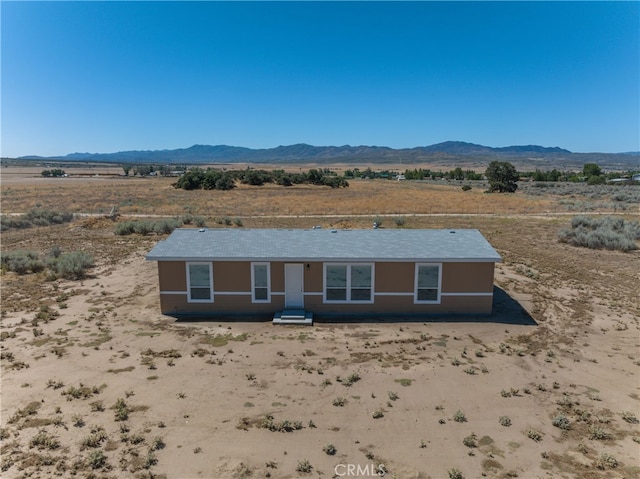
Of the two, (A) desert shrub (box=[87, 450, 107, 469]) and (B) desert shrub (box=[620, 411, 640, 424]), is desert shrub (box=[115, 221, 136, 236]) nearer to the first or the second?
(A) desert shrub (box=[87, 450, 107, 469])

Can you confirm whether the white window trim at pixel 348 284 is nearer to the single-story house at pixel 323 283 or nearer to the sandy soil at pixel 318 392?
the single-story house at pixel 323 283

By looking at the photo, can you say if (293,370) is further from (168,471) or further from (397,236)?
(397,236)

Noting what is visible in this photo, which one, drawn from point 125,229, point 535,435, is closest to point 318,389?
point 535,435

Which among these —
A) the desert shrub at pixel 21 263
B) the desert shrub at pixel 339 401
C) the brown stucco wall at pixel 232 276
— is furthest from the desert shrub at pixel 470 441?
the desert shrub at pixel 21 263

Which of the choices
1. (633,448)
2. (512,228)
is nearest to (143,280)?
(633,448)

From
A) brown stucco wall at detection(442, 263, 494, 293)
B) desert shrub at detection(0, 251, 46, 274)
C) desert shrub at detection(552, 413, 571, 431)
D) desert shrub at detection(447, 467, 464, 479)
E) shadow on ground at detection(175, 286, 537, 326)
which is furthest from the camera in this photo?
desert shrub at detection(0, 251, 46, 274)

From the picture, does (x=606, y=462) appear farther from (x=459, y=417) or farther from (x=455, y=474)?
(x=455, y=474)

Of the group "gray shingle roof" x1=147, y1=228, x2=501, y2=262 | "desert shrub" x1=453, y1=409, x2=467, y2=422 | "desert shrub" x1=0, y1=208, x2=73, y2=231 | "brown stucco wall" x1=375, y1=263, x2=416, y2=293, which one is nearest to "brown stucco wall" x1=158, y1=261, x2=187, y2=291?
"gray shingle roof" x1=147, y1=228, x2=501, y2=262
